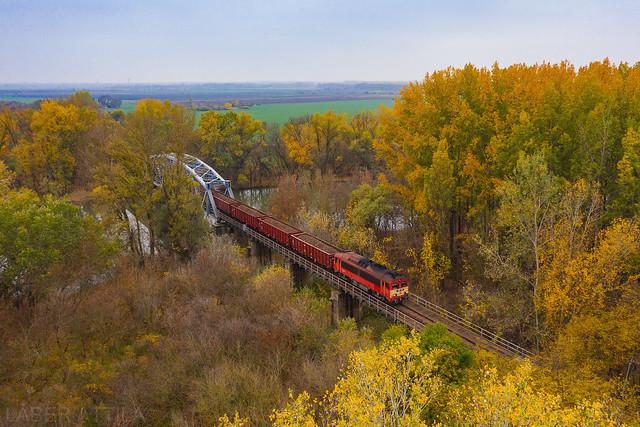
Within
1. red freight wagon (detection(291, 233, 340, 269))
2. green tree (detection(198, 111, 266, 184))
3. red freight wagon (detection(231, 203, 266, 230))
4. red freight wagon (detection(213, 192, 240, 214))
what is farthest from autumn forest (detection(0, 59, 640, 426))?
green tree (detection(198, 111, 266, 184))

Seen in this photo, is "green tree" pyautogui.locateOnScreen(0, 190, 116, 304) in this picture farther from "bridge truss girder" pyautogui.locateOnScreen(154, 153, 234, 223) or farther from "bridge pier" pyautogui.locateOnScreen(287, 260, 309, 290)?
"bridge pier" pyautogui.locateOnScreen(287, 260, 309, 290)

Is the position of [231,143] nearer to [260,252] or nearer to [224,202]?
[224,202]

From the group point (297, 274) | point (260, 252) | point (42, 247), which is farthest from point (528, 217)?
point (260, 252)

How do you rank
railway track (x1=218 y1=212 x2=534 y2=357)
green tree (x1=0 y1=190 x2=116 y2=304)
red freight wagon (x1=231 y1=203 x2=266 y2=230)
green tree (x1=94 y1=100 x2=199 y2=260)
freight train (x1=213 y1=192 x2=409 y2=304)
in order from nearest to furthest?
green tree (x1=0 y1=190 x2=116 y2=304), railway track (x1=218 y1=212 x2=534 y2=357), freight train (x1=213 y1=192 x2=409 y2=304), green tree (x1=94 y1=100 x2=199 y2=260), red freight wagon (x1=231 y1=203 x2=266 y2=230)

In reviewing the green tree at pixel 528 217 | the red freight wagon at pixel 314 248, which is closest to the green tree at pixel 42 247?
the red freight wagon at pixel 314 248

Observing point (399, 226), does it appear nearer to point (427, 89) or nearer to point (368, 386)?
point (427, 89)

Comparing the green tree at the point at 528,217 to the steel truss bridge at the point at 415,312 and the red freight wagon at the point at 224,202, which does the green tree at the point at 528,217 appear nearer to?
the steel truss bridge at the point at 415,312

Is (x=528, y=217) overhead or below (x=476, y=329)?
overhead
